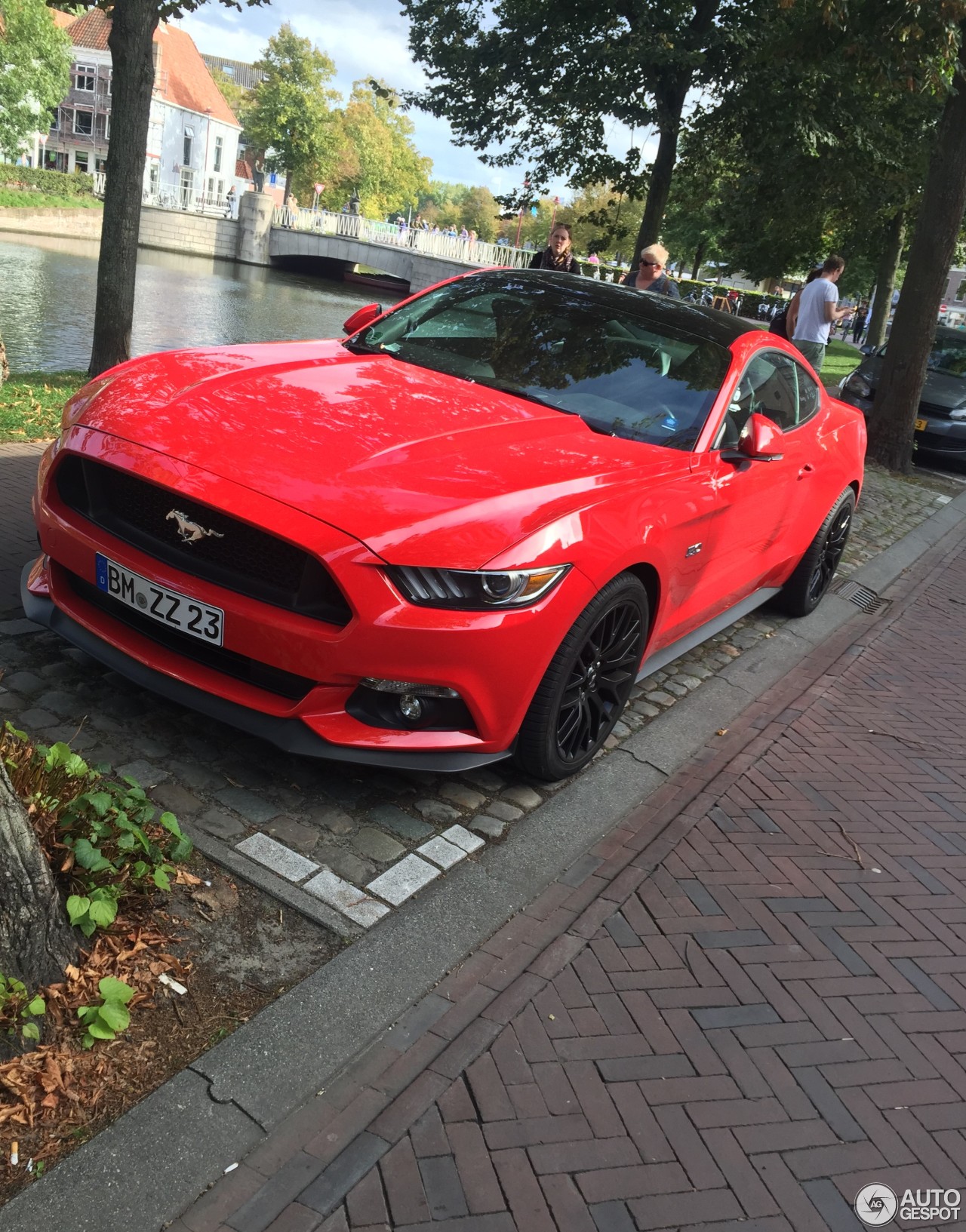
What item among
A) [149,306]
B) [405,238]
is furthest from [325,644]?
Result: [405,238]

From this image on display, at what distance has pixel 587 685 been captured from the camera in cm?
370

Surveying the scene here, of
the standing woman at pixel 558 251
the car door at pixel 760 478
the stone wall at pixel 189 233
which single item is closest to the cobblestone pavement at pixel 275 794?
the car door at pixel 760 478

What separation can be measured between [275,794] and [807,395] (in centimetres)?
372

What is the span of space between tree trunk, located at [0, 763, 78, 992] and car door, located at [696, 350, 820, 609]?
9.12 ft

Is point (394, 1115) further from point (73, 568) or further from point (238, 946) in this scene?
point (73, 568)

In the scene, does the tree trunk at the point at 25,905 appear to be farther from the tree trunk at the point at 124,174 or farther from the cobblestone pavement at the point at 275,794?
the tree trunk at the point at 124,174

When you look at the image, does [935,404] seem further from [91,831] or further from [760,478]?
[91,831]

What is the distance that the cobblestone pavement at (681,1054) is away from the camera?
2.21m

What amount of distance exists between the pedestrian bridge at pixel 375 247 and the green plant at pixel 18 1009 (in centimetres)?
4195

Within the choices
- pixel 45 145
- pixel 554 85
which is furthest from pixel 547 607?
pixel 45 145

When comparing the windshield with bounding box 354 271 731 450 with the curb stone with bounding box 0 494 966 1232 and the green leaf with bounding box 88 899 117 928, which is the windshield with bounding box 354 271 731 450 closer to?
the curb stone with bounding box 0 494 966 1232

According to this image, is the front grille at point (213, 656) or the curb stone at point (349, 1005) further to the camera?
the front grille at point (213, 656)

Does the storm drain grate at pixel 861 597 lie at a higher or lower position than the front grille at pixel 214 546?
lower

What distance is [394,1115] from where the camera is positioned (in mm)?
2338
